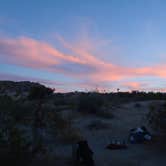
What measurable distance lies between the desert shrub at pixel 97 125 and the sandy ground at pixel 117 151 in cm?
21

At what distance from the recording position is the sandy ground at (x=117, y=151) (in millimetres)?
13445

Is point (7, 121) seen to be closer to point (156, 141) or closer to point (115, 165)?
point (115, 165)

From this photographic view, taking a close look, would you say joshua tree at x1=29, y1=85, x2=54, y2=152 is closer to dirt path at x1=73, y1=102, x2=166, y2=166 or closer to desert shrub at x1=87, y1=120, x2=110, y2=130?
dirt path at x1=73, y1=102, x2=166, y2=166

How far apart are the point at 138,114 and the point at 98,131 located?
802 cm

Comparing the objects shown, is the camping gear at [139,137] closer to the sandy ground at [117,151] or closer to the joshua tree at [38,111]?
the sandy ground at [117,151]

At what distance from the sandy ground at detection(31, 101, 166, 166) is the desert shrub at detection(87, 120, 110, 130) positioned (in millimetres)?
208

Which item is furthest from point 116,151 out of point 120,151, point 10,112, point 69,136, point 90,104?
point 90,104

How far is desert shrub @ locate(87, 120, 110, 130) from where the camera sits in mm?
20547

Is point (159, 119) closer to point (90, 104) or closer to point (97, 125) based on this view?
A: point (97, 125)

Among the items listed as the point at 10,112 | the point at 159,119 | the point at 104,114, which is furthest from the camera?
the point at 104,114

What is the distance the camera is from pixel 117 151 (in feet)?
49.5

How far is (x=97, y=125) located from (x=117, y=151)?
5.73 m

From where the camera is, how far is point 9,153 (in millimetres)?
10820

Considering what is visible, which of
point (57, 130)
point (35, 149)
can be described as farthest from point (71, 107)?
point (35, 149)
